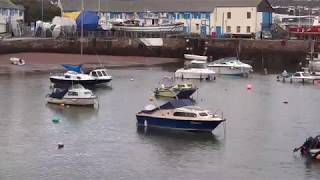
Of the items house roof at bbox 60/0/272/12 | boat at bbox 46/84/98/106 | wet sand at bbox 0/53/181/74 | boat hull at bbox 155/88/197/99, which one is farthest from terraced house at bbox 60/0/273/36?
boat at bbox 46/84/98/106

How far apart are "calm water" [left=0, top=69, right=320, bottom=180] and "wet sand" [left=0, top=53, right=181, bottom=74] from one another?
12701 millimetres

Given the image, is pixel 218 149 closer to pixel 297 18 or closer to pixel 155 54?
pixel 155 54

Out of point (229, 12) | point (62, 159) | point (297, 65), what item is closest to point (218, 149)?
point (62, 159)

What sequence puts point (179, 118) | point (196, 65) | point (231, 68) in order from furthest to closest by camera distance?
point (196, 65), point (231, 68), point (179, 118)

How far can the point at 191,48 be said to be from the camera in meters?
67.8

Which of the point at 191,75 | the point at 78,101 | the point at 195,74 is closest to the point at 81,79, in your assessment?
the point at 78,101

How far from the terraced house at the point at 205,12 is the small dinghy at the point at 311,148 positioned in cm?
4666

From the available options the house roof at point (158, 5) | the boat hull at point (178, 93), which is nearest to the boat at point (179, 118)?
the boat hull at point (178, 93)

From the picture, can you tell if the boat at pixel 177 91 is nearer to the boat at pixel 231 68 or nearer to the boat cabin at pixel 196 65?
the boat at pixel 231 68

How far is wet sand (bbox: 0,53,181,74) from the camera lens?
54.4 metres

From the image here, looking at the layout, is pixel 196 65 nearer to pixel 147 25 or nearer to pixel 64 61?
pixel 64 61

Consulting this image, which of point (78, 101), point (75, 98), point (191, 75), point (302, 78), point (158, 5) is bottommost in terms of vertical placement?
point (78, 101)

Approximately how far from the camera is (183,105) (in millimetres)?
30203

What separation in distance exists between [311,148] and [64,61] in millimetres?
36233
